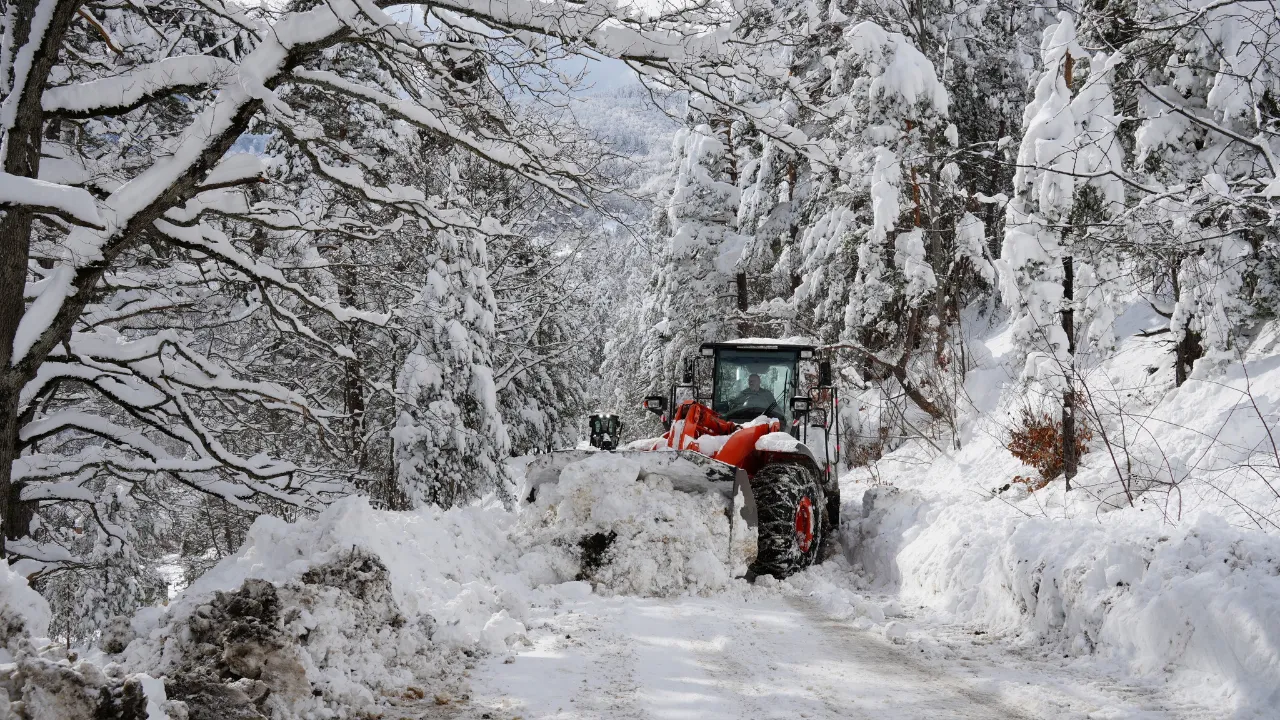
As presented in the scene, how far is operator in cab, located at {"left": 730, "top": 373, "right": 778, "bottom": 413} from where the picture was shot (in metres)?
10.7

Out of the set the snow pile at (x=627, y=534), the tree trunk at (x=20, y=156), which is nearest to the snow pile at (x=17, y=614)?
the tree trunk at (x=20, y=156)

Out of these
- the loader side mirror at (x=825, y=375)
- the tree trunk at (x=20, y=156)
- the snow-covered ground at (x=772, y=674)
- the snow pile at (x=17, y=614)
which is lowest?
the snow-covered ground at (x=772, y=674)

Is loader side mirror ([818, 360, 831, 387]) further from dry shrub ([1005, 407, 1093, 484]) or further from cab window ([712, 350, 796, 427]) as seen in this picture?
dry shrub ([1005, 407, 1093, 484])

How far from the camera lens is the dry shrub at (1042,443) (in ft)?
34.6

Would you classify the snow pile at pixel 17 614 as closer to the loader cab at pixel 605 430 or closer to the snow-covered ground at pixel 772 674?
the snow-covered ground at pixel 772 674

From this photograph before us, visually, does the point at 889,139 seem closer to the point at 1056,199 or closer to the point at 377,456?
the point at 1056,199

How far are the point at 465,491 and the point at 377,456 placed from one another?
205 centimetres

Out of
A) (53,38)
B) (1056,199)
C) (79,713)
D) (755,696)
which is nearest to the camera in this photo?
(79,713)

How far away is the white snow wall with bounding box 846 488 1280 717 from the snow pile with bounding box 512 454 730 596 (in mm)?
1863

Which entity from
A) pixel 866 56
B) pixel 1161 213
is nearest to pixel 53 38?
pixel 1161 213

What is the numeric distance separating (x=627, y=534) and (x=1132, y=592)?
147 inches

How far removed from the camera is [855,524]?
9.77m

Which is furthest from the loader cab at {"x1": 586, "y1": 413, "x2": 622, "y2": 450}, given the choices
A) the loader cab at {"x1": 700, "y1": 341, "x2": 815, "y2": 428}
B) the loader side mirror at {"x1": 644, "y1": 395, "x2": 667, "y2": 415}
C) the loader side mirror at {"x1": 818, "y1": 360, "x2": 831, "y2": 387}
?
the loader side mirror at {"x1": 818, "y1": 360, "x2": 831, "y2": 387}

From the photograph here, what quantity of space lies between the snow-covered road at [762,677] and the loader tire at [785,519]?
1.64 meters
